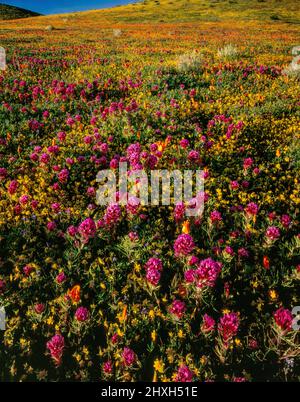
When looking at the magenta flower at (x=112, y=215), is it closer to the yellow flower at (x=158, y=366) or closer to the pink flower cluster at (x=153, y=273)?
the pink flower cluster at (x=153, y=273)

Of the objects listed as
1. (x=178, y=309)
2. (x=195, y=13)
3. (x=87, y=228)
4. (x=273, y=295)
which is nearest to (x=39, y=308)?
(x=87, y=228)

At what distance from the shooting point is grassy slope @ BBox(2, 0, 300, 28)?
62094 mm

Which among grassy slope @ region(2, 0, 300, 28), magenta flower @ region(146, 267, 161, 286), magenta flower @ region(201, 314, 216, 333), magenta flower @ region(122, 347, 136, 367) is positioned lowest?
magenta flower @ region(122, 347, 136, 367)

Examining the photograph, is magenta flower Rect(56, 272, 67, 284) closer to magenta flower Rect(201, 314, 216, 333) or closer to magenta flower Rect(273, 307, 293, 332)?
magenta flower Rect(201, 314, 216, 333)

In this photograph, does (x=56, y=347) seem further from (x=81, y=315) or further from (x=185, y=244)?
(x=185, y=244)

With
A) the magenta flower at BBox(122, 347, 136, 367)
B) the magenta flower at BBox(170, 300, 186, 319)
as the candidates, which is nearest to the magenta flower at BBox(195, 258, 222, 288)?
the magenta flower at BBox(170, 300, 186, 319)

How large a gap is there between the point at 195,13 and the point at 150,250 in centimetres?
8041

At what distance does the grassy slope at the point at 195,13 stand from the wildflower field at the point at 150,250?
59488 millimetres

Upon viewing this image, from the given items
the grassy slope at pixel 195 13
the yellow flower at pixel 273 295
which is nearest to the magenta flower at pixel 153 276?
the yellow flower at pixel 273 295

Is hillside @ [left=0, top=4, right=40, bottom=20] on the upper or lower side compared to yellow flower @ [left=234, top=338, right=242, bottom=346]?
upper

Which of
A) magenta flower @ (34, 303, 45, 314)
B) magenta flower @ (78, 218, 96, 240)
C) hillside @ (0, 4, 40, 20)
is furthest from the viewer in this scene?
hillside @ (0, 4, 40, 20)

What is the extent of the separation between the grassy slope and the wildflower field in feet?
195

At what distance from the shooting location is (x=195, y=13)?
71.7 metres

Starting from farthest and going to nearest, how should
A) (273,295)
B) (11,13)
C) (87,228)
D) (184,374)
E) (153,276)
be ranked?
(11,13) → (87,228) → (273,295) → (153,276) → (184,374)
